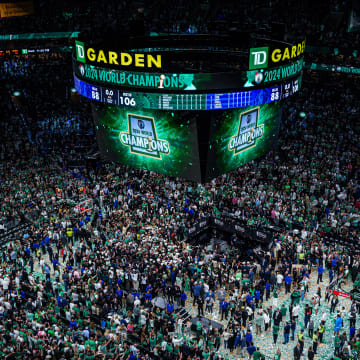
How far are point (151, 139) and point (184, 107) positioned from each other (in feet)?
11.3

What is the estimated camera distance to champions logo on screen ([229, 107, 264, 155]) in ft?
85.6

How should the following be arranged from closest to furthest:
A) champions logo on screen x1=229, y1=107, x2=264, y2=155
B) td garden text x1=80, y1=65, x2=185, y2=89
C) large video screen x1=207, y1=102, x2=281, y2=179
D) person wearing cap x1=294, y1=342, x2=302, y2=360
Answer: person wearing cap x1=294, y1=342, x2=302, y2=360 < td garden text x1=80, y1=65, x2=185, y2=89 < large video screen x1=207, y1=102, x2=281, y2=179 < champions logo on screen x1=229, y1=107, x2=264, y2=155

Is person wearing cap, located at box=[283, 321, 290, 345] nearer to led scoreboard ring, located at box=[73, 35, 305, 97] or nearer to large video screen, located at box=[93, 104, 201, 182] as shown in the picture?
large video screen, located at box=[93, 104, 201, 182]

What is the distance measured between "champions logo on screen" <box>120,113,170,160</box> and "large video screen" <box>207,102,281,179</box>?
266 centimetres

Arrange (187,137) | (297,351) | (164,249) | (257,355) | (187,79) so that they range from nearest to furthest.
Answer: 1. (257,355)
2. (297,351)
3. (187,79)
4. (187,137)
5. (164,249)

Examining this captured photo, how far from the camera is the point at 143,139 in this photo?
87.6 feet

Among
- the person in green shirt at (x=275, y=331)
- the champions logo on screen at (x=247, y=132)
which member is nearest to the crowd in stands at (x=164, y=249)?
the person in green shirt at (x=275, y=331)

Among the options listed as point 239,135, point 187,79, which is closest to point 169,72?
point 187,79

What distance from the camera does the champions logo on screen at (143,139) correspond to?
→ 26109mm

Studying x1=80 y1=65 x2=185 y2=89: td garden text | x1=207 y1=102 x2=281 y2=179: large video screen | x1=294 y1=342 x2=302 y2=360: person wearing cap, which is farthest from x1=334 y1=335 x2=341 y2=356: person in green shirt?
x1=80 y1=65 x2=185 y2=89: td garden text

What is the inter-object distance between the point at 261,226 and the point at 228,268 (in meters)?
5.95

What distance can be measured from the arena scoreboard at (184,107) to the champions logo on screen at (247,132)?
55 millimetres

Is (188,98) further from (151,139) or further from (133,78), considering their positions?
(151,139)

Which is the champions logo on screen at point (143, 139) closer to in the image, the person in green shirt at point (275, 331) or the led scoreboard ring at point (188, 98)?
the led scoreboard ring at point (188, 98)
